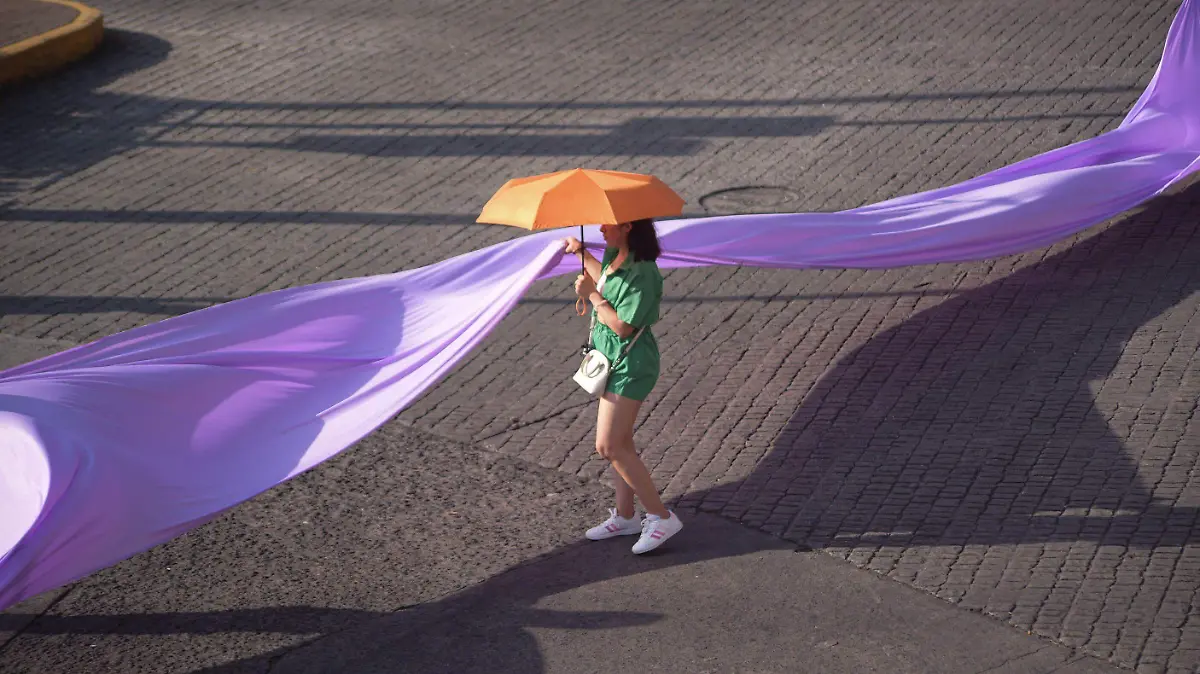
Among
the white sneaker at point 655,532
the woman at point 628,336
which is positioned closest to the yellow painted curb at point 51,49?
the woman at point 628,336

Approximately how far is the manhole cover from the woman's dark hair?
456 centimetres

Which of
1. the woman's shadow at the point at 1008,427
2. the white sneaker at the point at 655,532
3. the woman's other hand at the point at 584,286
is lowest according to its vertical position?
the woman's shadow at the point at 1008,427

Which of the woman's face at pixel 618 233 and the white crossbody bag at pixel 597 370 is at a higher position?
the woman's face at pixel 618 233

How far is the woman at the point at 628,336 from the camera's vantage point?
6531 millimetres

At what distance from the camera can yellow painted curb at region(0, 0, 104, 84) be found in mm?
14680

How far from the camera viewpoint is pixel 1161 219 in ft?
34.2

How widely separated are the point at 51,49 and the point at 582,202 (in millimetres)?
10790

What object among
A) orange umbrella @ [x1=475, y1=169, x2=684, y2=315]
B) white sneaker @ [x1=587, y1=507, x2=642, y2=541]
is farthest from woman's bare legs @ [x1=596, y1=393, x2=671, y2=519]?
orange umbrella @ [x1=475, y1=169, x2=684, y2=315]

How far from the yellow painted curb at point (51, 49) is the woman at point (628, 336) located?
1023 cm

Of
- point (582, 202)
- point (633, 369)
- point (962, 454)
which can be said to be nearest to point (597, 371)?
point (633, 369)

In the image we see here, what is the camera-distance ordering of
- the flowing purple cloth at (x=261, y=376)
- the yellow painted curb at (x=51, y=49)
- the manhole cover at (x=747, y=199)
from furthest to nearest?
the yellow painted curb at (x=51, y=49)
the manhole cover at (x=747, y=199)
the flowing purple cloth at (x=261, y=376)

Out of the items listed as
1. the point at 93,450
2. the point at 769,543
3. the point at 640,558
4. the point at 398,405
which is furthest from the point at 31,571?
the point at 769,543

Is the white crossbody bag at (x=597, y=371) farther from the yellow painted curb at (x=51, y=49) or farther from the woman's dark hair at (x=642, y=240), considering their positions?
the yellow painted curb at (x=51, y=49)

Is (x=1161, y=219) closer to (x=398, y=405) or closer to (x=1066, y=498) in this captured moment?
(x=1066, y=498)
